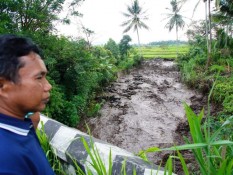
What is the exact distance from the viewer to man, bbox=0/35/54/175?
85cm

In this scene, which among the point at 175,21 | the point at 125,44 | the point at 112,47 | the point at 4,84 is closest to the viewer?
the point at 4,84

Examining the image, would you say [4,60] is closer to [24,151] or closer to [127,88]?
[24,151]

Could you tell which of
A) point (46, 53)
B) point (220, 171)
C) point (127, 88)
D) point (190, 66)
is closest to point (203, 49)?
point (190, 66)

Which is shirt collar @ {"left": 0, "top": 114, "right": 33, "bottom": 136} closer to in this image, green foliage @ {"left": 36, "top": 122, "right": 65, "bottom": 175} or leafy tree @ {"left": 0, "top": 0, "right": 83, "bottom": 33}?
green foliage @ {"left": 36, "top": 122, "right": 65, "bottom": 175}

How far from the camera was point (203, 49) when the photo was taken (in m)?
19.5

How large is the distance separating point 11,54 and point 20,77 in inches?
3.3

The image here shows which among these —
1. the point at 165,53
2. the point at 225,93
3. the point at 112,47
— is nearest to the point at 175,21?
the point at 165,53

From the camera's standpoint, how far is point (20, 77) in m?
0.90

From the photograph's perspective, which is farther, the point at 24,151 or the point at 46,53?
the point at 46,53

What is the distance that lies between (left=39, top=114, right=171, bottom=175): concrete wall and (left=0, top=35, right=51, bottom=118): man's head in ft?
1.59

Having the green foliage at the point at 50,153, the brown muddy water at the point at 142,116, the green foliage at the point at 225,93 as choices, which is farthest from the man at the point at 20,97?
the green foliage at the point at 225,93

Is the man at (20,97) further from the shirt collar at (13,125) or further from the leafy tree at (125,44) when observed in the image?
the leafy tree at (125,44)

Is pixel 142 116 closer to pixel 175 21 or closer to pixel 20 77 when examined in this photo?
pixel 20 77

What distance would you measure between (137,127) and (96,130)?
1371 millimetres
